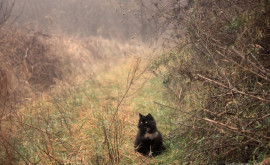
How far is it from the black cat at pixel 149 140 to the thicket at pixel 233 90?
35 centimetres

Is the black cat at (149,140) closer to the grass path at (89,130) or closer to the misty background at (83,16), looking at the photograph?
the grass path at (89,130)

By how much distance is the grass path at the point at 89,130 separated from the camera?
293 cm

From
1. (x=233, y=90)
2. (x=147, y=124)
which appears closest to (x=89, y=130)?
(x=147, y=124)

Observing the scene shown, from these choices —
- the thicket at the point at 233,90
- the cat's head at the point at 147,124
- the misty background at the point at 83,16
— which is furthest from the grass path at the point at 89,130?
the misty background at the point at 83,16

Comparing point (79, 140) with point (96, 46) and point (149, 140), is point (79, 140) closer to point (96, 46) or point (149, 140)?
point (149, 140)

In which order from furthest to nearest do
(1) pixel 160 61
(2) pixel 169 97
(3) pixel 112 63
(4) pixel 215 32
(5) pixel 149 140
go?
(3) pixel 112 63
(2) pixel 169 97
(1) pixel 160 61
(4) pixel 215 32
(5) pixel 149 140

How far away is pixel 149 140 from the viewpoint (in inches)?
125

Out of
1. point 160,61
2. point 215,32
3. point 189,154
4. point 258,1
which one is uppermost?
point 258,1

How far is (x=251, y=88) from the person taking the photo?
2719 mm

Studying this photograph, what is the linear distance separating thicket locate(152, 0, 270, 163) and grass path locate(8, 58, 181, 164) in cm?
58

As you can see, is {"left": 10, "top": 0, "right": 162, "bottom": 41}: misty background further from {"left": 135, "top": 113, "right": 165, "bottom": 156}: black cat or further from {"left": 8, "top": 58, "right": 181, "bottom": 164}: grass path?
{"left": 135, "top": 113, "right": 165, "bottom": 156}: black cat

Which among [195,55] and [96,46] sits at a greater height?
Result: [96,46]

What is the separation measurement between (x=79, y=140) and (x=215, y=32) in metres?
2.95

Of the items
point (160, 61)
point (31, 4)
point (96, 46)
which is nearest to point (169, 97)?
point (160, 61)
